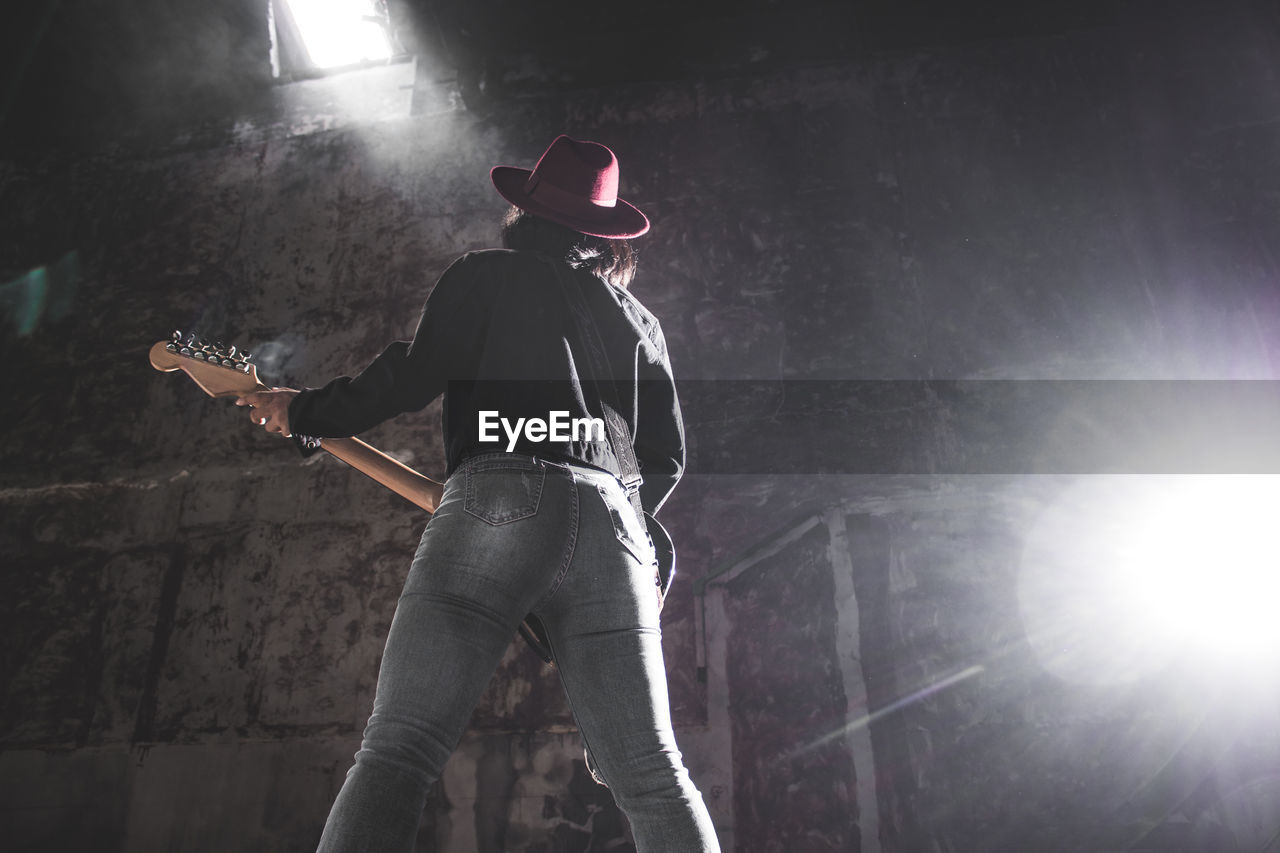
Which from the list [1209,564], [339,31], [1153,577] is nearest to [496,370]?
[1153,577]

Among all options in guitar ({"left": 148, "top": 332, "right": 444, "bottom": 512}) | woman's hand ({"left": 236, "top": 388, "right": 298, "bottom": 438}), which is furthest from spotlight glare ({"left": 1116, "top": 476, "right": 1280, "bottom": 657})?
woman's hand ({"left": 236, "top": 388, "right": 298, "bottom": 438})

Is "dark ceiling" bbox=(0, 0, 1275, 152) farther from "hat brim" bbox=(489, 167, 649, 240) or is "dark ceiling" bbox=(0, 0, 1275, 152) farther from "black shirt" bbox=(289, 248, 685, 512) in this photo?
"black shirt" bbox=(289, 248, 685, 512)

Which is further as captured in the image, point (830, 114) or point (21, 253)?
point (21, 253)

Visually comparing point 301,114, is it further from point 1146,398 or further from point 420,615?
point 1146,398

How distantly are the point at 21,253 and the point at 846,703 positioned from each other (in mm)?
4426

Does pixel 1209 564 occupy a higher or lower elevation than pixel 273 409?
lower

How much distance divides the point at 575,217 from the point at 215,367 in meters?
1.05

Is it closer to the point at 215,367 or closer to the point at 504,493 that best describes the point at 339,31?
the point at 215,367

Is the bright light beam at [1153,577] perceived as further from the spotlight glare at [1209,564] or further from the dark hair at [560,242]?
the dark hair at [560,242]

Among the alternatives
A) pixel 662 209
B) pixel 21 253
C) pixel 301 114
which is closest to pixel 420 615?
pixel 662 209

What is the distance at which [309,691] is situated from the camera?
8.16ft

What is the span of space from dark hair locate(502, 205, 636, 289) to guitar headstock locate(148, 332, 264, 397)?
0.80m

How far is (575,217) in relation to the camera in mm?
1517

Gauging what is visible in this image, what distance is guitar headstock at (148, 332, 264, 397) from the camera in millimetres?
1833
